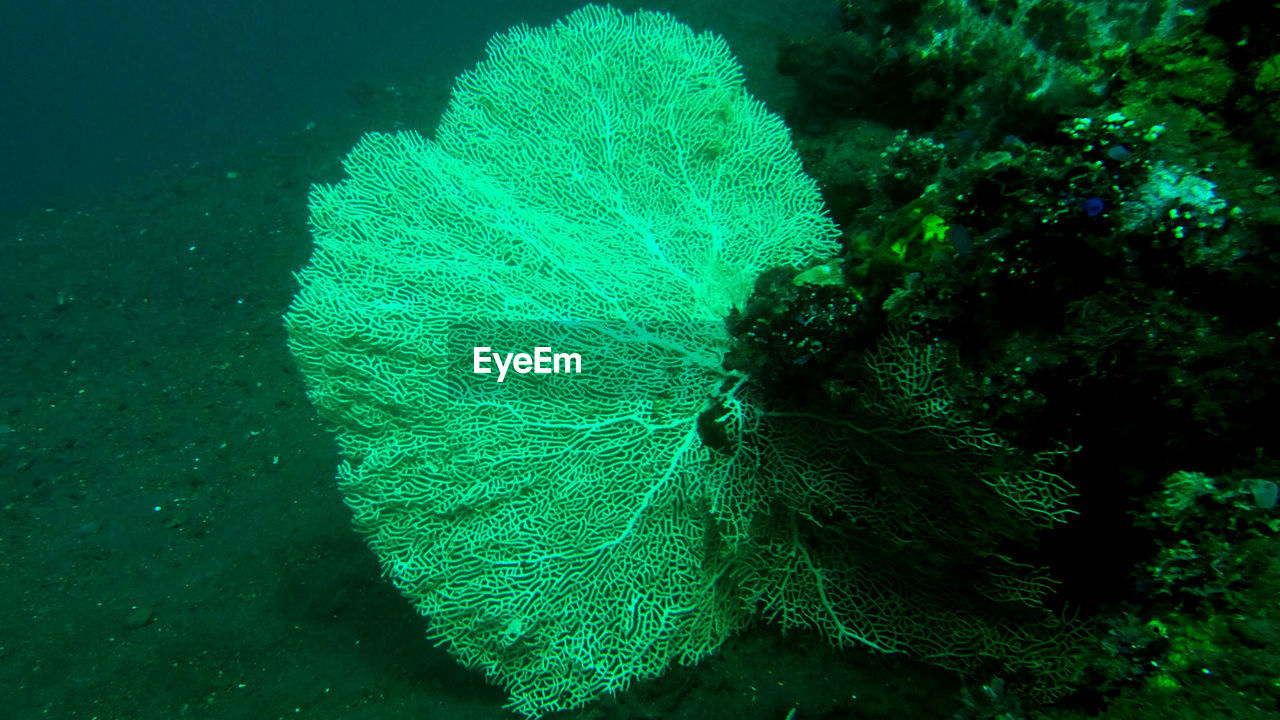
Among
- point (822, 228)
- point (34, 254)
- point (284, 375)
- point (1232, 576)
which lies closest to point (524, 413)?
point (822, 228)

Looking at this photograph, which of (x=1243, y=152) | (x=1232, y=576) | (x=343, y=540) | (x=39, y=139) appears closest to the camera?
(x=1232, y=576)

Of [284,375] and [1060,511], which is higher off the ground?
[284,375]

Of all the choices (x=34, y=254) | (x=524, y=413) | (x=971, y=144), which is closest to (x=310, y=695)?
(x=524, y=413)

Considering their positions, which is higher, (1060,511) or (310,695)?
(1060,511)

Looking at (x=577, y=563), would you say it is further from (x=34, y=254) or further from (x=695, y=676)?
(x=34, y=254)

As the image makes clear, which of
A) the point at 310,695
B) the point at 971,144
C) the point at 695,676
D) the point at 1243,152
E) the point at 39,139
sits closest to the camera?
the point at 1243,152

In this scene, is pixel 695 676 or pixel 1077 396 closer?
pixel 1077 396

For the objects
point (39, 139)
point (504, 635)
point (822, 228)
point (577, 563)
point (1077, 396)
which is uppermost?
point (39, 139)

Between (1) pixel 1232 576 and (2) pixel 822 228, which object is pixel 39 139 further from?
(1) pixel 1232 576

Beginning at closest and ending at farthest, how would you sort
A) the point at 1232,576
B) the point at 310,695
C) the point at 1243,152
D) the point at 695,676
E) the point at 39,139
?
the point at 1232,576 < the point at 1243,152 < the point at 695,676 < the point at 310,695 < the point at 39,139
